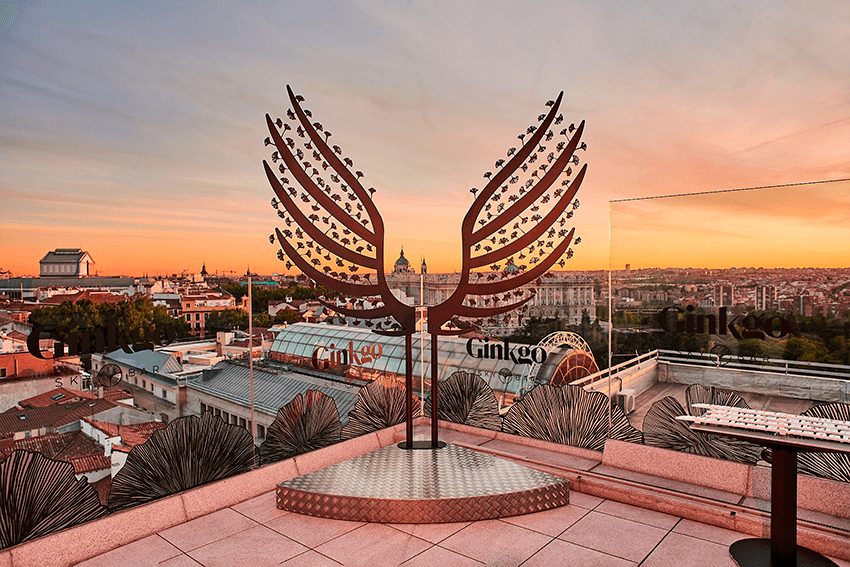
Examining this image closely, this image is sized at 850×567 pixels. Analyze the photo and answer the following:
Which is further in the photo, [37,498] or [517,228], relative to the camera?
[517,228]

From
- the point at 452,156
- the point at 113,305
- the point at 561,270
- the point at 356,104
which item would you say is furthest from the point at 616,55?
the point at 113,305

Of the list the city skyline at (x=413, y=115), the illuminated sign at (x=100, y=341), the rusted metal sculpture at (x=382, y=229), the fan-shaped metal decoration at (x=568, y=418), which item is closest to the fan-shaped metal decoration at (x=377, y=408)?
the rusted metal sculpture at (x=382, y=229)

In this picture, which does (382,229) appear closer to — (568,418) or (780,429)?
(568,418)

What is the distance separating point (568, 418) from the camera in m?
4.21

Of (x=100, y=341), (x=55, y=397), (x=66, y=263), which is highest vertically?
(x=66, y=263)

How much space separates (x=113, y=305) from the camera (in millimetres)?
2994

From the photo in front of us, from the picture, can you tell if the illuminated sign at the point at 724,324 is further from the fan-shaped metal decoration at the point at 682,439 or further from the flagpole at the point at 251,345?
the flagpole at the point at 251,345

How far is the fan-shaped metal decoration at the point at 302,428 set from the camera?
3869 millimetres

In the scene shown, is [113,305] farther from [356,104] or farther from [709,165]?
[709,165]

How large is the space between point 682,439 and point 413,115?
433 cm

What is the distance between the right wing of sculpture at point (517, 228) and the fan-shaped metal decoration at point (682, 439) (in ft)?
4.54

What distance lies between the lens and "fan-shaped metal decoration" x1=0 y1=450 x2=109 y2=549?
8.25 feet

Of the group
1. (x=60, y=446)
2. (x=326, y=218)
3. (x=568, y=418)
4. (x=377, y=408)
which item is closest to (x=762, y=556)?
(x=568, y=418)

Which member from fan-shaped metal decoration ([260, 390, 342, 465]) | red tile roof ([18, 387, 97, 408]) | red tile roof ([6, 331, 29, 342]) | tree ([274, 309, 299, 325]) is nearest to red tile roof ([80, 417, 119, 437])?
red tile roof ([18, 387, 97, 408])
